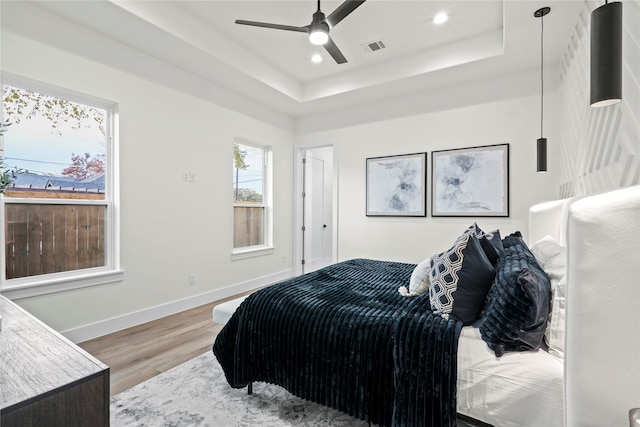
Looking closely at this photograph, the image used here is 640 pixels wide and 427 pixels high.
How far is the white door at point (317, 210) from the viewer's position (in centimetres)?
562

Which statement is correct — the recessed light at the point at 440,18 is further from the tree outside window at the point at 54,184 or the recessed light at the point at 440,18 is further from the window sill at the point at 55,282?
the window sill at the point at 55,282

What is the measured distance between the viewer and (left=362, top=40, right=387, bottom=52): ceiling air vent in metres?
3.48

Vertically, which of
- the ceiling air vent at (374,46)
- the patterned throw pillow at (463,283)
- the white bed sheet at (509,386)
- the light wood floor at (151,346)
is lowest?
the light wood floor at (151,346)

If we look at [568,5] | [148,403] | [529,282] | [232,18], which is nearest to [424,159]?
[568,5]

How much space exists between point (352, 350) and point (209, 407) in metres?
1.02

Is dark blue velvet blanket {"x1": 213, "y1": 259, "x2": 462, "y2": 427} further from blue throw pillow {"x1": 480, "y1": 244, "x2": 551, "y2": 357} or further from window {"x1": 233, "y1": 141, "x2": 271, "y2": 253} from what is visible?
window {"x1": 233, "y1": 141, "x2": 271, "y2": 253}

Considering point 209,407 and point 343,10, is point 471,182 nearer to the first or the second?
point 343,10

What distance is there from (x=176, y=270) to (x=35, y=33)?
8.02 feet

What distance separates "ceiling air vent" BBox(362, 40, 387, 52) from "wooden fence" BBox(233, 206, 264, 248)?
267 centimetres

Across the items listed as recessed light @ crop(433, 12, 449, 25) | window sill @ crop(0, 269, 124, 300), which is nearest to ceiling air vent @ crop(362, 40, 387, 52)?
recessed light @ crop(433, 12, 449, 25)

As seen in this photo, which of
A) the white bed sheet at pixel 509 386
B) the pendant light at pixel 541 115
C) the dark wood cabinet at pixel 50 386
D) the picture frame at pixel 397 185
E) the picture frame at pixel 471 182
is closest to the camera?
the dark wood cabinet at pixel 50 386

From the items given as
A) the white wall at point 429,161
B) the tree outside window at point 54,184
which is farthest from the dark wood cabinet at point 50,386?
the white wall at point 429,161

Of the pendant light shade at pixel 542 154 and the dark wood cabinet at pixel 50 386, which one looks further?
the pendant light shade at pixel 542 154

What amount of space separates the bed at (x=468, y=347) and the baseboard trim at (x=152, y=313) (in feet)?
5.53
